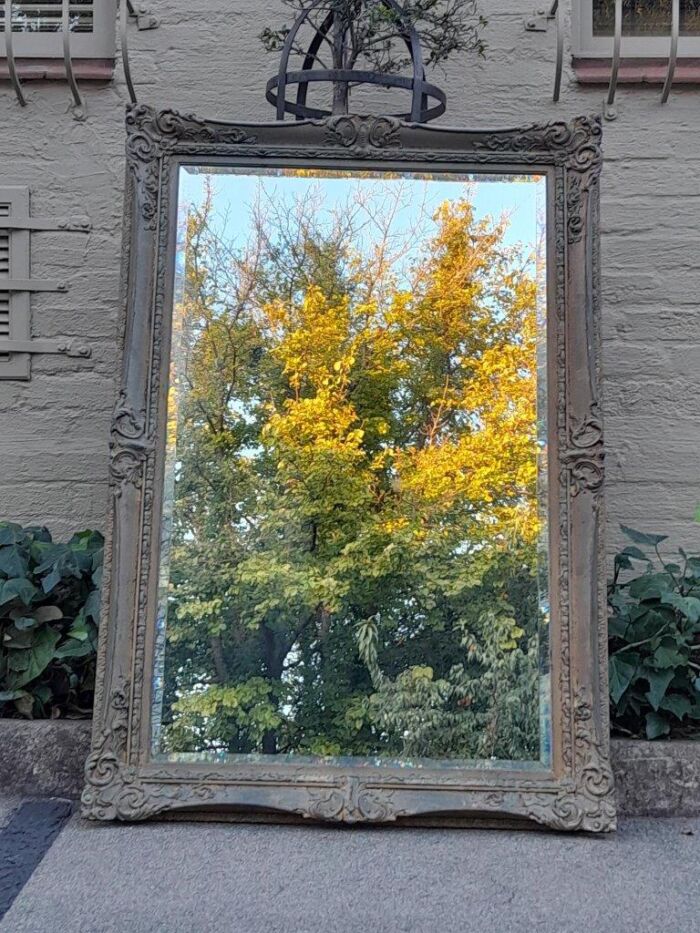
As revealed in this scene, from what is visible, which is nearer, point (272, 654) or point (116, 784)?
point (116, 784)

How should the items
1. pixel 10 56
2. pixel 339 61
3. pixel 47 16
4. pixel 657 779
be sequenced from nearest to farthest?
pixel 657 779 < pixel 339 61 < pixel 10 56 < pixel 47 16

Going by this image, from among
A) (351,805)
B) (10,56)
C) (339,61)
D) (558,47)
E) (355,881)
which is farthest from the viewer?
(10,56)

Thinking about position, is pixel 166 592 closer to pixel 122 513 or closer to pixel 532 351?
pixel 122 513

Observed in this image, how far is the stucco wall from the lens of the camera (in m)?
3.18

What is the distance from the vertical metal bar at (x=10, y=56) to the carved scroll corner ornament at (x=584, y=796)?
2.71m

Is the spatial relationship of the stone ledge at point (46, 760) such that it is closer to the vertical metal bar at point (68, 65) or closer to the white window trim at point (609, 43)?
the vertical metal bar at point (68, 65)

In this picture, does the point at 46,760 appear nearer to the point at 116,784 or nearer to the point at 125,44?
the point at 116,784

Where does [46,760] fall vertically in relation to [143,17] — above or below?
below

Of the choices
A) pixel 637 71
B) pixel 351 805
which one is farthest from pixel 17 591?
pixel 637 71

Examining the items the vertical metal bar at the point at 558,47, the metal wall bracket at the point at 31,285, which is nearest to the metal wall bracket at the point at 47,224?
the metal wall bracket at the point at 31,285

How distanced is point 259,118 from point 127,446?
151cm

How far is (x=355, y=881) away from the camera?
1859 mm

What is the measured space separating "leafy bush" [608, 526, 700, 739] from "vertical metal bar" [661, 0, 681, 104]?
1713 millimetres

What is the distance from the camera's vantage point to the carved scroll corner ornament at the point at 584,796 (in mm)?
2137
